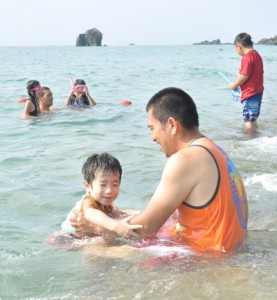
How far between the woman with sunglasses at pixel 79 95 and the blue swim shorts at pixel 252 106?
5.37m

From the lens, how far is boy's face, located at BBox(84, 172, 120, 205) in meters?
4.20

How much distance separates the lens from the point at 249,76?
905cm

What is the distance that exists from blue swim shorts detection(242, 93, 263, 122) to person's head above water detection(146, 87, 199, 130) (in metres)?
6.00

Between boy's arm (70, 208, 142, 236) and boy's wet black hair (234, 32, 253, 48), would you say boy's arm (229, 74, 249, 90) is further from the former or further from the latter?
boy's arm (70, 208, 142, 236)

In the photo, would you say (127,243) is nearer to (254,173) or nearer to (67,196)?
(67,196)

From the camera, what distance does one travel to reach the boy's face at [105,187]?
420 centimetres

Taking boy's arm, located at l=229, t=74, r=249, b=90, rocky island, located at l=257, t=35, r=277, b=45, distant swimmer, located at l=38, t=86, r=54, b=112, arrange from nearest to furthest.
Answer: boy's arm, located at l=229, t=74, r=249, b=90
distant swimmer, located at l=38, t=86, r=54, b=112
rocky island, located at l=257, t=35, r=277, b=45

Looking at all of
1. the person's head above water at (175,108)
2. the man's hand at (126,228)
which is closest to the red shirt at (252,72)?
the person's head above water at (175,108)

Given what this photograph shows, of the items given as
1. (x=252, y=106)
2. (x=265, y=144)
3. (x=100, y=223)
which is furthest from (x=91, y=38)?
(x=100, y=223)

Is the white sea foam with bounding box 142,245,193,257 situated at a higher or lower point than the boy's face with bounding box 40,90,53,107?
lower

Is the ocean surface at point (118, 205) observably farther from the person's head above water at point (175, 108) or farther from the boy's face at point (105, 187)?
the person's head above water at point (175, 108)

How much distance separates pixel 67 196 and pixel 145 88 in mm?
15746

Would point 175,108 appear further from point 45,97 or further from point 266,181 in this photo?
point 45,97


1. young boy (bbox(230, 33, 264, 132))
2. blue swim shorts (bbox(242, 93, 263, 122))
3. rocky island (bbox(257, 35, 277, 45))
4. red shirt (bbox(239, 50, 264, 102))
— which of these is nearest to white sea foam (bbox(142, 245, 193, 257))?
young boy (bbox(230, 33, 264, 132))
